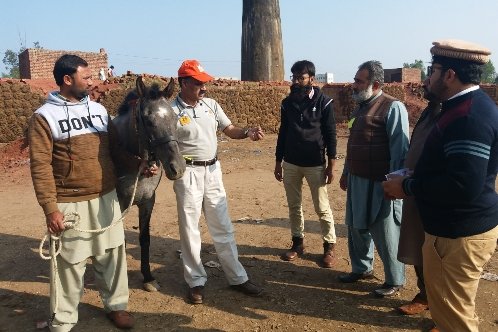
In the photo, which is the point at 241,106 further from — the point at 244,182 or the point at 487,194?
the point at 487,194

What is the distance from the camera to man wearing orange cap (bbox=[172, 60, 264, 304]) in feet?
11.9

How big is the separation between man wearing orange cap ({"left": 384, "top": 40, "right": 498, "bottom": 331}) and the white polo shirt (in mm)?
1888

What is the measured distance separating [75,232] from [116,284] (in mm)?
659

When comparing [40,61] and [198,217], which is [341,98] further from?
[198,217]

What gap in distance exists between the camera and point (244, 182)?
851 cm

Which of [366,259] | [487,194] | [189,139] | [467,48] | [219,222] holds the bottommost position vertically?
[366,259]

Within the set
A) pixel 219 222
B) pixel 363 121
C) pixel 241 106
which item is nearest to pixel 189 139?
pixel 219 222

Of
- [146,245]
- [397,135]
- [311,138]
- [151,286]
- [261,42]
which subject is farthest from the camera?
[261,42]

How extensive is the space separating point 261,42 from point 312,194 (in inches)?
408

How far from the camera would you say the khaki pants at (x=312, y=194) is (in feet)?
14.9

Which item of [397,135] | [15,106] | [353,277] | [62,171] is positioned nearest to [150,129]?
[62,171]

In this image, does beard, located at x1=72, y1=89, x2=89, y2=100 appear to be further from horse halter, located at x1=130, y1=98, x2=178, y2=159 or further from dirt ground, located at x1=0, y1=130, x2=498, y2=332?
dirt ground, located at x1=0, y1=130, x2=498, y2=332

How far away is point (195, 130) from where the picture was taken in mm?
3654

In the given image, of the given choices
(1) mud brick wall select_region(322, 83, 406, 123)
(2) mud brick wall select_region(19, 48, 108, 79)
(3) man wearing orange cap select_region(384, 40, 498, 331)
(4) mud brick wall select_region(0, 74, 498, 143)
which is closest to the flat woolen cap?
(3) man wearing orange cap select_region(384, 40, 498, 331)
